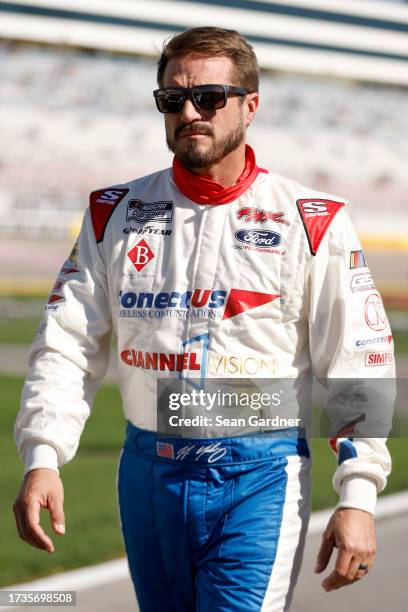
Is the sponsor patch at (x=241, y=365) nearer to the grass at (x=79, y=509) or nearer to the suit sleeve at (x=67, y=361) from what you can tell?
the suit sleeve at (x=67, y=361)

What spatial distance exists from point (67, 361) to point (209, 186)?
1.81ft

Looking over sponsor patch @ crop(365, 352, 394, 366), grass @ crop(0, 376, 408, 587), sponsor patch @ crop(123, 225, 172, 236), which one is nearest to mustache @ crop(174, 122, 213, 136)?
sponsor patch @ crop(123, 225, 172, 236)

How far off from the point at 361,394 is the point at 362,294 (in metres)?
0.24

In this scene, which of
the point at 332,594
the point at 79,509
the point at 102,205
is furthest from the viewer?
the point at 79,509

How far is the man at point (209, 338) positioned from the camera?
2.44 meters

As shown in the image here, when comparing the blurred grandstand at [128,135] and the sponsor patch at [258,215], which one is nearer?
the sponsor patch at [258,215]

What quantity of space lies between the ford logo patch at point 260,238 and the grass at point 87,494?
2.66m

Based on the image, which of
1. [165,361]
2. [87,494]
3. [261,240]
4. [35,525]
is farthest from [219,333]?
[87,494]

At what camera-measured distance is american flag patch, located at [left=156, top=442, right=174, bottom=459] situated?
2514mm

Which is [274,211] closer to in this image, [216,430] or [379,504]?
[216,430]

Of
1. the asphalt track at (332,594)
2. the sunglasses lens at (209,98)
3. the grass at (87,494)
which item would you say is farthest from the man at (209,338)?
the grass at (87,494)

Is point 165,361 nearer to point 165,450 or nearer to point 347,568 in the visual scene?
point 165,450

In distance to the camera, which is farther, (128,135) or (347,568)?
(128,135)

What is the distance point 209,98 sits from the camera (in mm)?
2549
